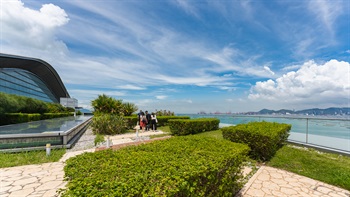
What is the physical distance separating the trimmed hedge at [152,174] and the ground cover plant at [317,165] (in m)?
3.14

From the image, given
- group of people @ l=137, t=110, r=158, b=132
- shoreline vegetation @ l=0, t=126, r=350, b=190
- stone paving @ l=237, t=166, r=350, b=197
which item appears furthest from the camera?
group of people @ l=137, t=110, r=158, b=132

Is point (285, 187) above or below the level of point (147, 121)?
below

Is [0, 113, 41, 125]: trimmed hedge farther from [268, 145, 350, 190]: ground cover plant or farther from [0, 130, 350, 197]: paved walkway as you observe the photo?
[268, 145, 350, 190]: ground cover plant

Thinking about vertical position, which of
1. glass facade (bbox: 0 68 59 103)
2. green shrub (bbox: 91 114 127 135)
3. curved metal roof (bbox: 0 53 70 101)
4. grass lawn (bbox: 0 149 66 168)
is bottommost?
grass lawn (bbox: 0 149 66 168)

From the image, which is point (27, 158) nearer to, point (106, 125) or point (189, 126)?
point (106, 125)

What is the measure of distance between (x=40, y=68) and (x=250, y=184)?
172ft

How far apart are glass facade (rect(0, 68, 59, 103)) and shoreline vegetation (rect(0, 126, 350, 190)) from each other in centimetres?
3214

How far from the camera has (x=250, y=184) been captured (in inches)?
161

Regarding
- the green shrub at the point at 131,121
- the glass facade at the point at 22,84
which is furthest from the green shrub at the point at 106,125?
the glass facade at the point at 22,84

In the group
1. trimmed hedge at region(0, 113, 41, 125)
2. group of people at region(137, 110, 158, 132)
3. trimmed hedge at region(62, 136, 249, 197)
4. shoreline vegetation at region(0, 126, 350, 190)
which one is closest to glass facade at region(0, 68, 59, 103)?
trimmed hedge at region(0, 113, 41, 125)

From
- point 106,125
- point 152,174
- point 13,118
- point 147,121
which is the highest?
point 152,174

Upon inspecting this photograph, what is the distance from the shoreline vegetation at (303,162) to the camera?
4.50m

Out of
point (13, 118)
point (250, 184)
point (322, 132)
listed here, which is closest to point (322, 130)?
point (322, 132)

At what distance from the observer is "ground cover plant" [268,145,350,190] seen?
4.40 meters
